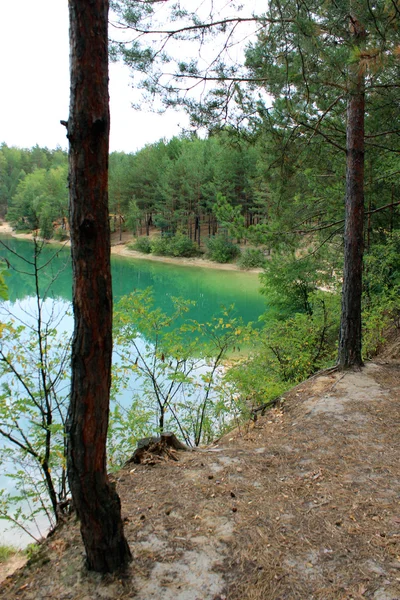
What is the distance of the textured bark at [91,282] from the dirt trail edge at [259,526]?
0.95 feet

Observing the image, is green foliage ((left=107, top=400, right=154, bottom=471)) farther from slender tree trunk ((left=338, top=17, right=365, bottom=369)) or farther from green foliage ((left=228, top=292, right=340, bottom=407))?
slender tree trunk ((left=338, top=17, right=365, bottom=369))

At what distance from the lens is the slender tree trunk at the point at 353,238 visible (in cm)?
458

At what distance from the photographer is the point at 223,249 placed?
2739cm

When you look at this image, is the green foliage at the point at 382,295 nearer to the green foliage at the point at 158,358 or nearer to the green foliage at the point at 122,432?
the green foliage at the point at 158,358

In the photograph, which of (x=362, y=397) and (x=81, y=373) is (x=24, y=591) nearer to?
(x=81, y=373)

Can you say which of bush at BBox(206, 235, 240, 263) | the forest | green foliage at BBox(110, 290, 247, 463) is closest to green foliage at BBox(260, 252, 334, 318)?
the forest

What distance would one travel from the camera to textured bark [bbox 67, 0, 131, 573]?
1.57 metres

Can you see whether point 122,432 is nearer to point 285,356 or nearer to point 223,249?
point 285,356

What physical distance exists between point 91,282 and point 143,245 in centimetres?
3083

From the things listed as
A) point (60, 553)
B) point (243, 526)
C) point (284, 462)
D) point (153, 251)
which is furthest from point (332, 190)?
point (153, 251)

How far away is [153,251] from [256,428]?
27700 millimetres

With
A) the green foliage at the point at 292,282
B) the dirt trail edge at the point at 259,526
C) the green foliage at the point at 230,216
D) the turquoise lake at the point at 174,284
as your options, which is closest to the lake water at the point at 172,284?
the turquoise lake at the point at 174,284

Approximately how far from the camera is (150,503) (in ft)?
7.97

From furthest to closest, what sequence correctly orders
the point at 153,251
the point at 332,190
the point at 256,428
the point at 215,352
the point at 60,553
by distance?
the point at 153,251 < the point at 332,190 < the point at 215,352 < the point at 256,428 < the point at 60,553
